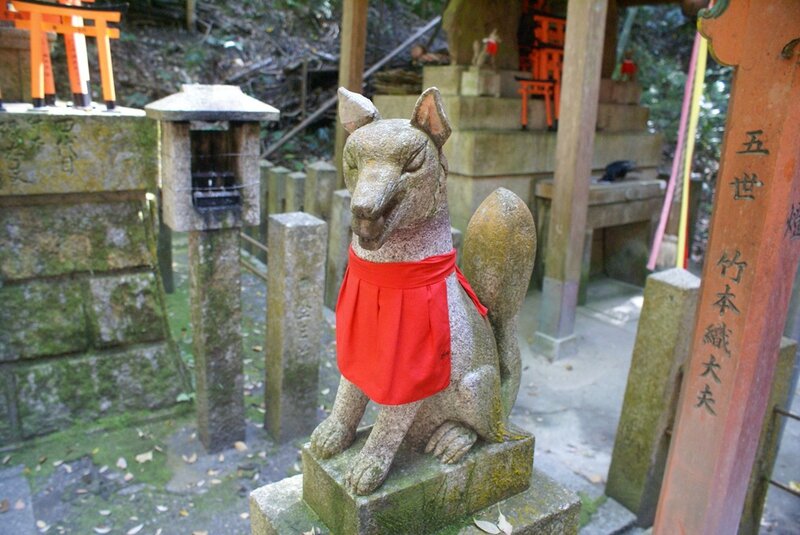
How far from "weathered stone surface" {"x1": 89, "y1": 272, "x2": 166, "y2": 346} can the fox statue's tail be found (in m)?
2.67

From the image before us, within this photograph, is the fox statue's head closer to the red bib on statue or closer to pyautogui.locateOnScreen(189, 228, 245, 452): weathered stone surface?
the red bib on statue

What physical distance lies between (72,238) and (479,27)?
506cm

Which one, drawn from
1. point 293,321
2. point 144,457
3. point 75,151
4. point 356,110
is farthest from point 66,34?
point 356,110

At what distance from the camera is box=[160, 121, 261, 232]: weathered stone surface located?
3242 millimetres

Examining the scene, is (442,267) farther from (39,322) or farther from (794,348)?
(39,322)

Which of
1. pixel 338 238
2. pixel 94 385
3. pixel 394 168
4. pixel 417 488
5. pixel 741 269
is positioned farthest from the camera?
pixel 338 238

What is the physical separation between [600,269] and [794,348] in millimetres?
5030

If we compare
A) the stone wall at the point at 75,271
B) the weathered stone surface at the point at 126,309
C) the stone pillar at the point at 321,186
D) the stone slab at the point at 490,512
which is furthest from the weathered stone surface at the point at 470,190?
the stone slab at the point at 490,512

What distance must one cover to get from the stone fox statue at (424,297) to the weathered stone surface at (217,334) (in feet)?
5.32

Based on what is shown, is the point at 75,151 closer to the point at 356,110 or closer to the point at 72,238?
the point at 72,238

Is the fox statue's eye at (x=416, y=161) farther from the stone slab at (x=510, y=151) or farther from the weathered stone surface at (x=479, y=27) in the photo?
the weathered stone surface at (x=479, y=27)

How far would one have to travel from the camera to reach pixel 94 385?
3.83 m

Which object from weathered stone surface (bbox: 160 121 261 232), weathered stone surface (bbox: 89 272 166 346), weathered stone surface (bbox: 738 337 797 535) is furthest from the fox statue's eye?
weathered stone surface (bbox: 89 272 166 346)

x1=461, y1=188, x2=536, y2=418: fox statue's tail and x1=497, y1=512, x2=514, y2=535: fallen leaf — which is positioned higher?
x1=461, y1=188, x2=536, y2=418: fox statue's tail
